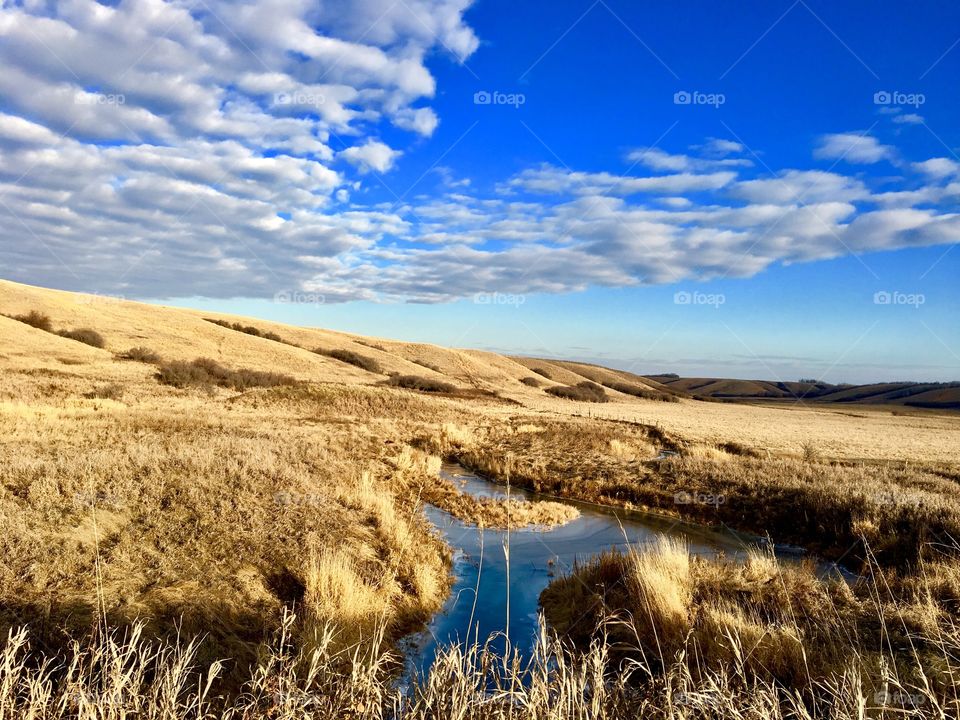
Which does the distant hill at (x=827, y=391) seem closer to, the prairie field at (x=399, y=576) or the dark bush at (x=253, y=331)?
the dark bush at (x=253, y=331)

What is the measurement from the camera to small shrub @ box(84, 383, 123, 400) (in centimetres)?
2798

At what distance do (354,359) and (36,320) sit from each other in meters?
31.4

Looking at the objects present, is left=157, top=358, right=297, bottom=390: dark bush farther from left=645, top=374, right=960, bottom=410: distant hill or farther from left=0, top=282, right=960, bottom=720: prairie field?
left=645, top=374, right=960, bottom=410: distant hill

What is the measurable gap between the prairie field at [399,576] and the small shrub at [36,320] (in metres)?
28.8

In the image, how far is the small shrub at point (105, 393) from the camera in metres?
28.0

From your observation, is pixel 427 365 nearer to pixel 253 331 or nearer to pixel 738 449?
pixel 253 331

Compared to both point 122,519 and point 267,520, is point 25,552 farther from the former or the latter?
point 267,520

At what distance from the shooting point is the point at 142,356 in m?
46.4

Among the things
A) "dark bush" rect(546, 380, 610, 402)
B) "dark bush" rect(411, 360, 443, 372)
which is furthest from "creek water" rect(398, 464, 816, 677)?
"dark bush" rect(411, 360, 443, 372)

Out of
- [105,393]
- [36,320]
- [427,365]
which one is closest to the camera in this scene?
[105,393]

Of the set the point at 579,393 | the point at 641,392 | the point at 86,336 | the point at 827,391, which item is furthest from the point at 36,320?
the point at 827,391

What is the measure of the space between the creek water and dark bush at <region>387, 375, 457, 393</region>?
38.3 m

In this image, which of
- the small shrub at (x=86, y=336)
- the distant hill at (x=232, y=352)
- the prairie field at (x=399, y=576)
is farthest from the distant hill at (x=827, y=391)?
the prairie field at (x=399, y=576)

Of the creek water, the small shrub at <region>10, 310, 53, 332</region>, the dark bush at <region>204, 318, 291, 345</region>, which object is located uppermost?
the dark bush at <region>204, 318, 291, 345</region>
